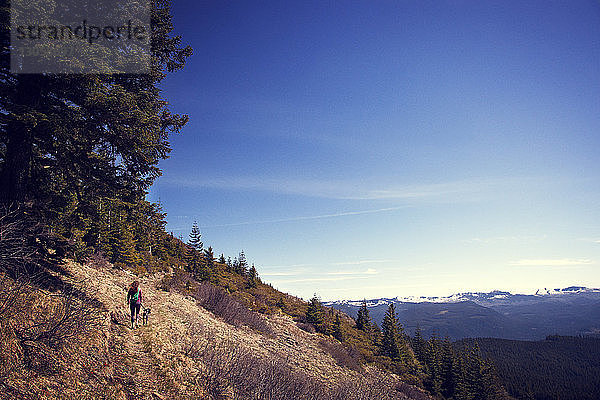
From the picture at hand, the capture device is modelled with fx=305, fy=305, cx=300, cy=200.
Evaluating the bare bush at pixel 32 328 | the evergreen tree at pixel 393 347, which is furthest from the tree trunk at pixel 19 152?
the evergreen tree at pixel 393 347

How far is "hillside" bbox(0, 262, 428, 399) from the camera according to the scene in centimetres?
632

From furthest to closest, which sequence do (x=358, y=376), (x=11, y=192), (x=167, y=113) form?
(x=358, y=376) < (x=167, y=113) < (x=11, y=192)

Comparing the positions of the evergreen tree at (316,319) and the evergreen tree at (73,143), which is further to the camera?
the evergreen tree at (316,319)

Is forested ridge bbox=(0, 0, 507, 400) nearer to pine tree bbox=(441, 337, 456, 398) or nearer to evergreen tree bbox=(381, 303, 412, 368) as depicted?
evergreen tree bbox=(381, 303, 412, 368)

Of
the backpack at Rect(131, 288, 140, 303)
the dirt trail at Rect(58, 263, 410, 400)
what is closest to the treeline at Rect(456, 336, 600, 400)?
the dirt trail at Rect(58, 263, 410, 400)

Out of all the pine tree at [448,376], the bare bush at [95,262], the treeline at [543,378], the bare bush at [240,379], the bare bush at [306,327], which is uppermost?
the bare bush at [95,262]

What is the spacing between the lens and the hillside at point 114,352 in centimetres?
632

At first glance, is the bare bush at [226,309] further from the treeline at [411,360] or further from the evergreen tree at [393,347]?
the evergreen tree at [393,347]

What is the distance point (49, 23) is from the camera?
796 cm

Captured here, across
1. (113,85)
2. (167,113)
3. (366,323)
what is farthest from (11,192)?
(366,323)

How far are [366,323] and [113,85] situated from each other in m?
48.1

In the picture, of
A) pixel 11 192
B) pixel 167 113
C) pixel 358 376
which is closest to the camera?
pixel 11 192

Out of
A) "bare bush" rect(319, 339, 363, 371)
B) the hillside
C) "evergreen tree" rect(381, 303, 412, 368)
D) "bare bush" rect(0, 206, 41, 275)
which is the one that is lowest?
"evergreen tree" rect(381, 303, 412, 368)

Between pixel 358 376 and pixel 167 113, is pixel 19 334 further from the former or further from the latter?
pixel 358 376
